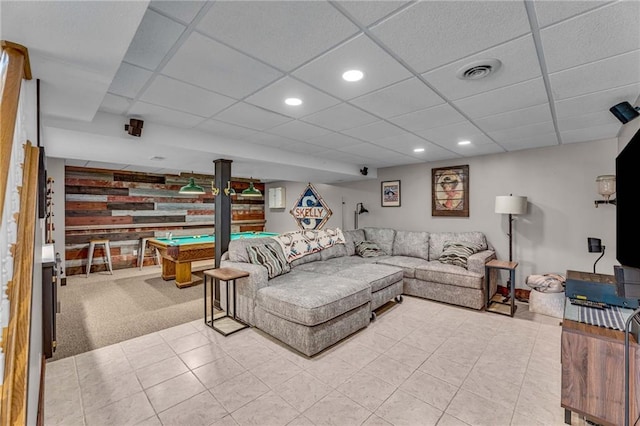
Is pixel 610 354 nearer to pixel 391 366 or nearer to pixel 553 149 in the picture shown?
→ pixel 391 366

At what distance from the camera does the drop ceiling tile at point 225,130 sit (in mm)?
3066

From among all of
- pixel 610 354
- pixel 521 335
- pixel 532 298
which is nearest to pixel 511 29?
pixel 610 354

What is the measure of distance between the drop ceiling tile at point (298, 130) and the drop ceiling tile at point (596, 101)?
2.25m

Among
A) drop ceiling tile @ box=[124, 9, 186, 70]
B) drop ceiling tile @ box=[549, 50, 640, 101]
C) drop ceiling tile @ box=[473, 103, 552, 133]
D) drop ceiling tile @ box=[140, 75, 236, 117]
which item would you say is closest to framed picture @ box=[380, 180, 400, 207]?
drop ceiling tile @ box=[473, 103, 552, 133]

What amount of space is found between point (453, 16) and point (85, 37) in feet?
5.76

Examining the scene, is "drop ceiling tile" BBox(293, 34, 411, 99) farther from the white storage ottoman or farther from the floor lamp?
the white storage ottoman

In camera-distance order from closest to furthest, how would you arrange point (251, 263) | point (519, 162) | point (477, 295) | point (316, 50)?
point (316, 50) → point (251, 263) → point (477, 295) → point (519, 162)

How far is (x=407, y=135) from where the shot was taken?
138 inches

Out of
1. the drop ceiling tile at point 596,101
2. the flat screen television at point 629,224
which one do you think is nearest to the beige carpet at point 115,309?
the flat screen television at point 629,224

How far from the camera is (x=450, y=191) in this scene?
5094 millimetres

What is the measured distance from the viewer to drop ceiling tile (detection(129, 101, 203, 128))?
2572 millimetres

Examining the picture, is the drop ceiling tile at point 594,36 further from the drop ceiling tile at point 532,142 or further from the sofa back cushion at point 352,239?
the sofa back cushion at point 352,239

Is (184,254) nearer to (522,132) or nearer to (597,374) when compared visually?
(597,374)

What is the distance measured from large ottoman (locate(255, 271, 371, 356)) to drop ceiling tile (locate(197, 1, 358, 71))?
82.4 inches
